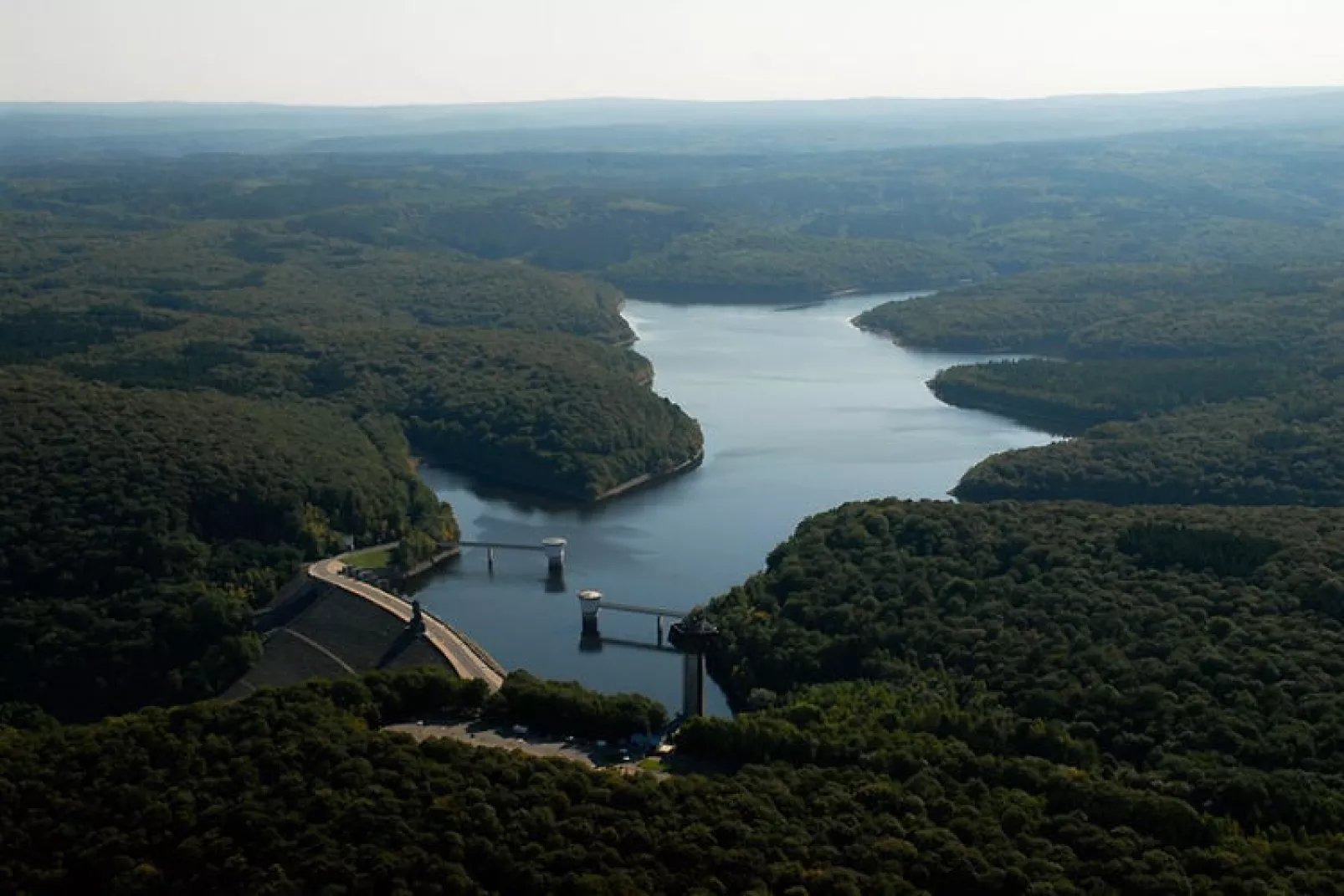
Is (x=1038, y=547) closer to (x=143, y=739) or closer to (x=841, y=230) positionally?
(x=143, y=739)

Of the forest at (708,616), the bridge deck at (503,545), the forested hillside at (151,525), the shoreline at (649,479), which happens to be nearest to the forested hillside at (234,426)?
the forested hillside at (151,525)

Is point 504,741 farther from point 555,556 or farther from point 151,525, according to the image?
point 555,556

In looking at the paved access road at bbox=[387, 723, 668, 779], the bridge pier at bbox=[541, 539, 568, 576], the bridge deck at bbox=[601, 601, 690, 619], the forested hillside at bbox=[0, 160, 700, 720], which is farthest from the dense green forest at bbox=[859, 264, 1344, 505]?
the paved access road at bbox=[387, 723, 668, 779]

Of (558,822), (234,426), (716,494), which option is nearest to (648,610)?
(716,494)

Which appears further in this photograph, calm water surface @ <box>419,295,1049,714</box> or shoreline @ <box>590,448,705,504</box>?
shoreline @ <box>590,448,705,504</box>

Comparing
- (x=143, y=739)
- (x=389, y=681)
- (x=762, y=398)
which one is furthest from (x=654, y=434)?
(x=143, y=739)

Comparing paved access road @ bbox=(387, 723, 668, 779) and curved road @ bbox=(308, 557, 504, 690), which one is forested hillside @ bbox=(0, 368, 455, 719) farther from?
paved access road @ bbox=(387, 723, 668, 779)
